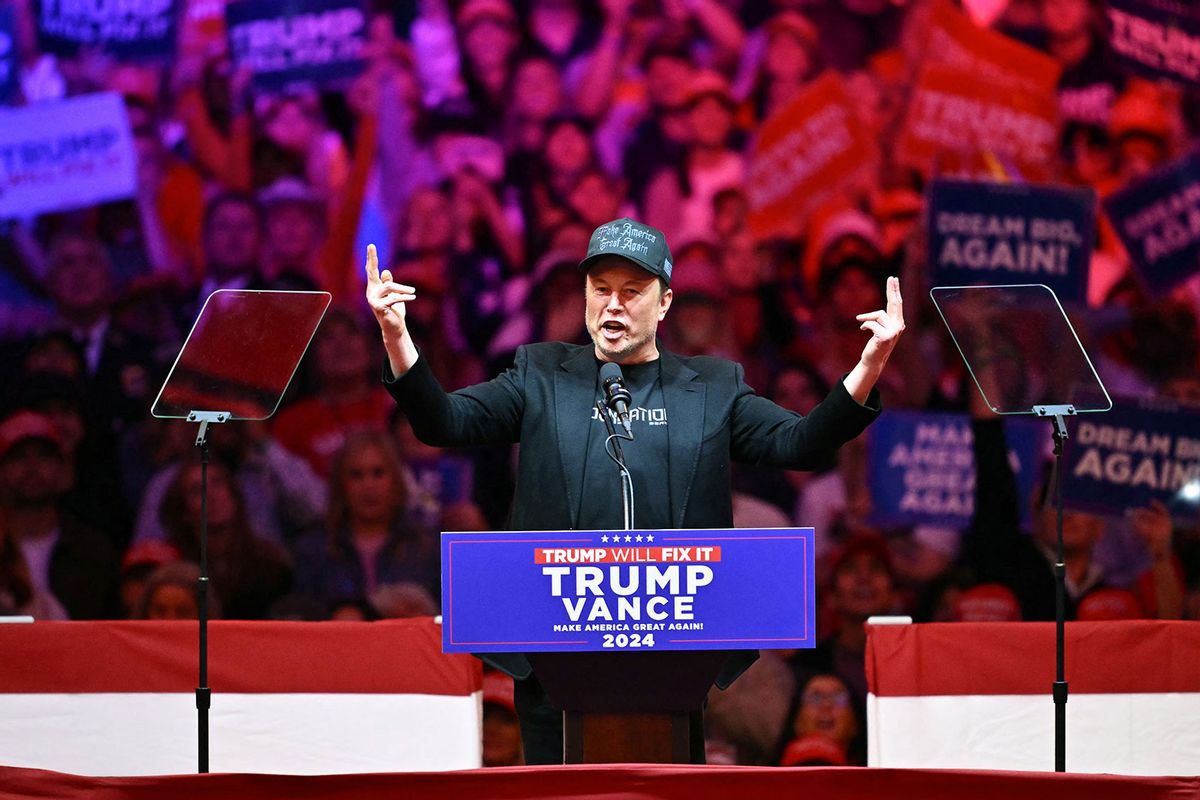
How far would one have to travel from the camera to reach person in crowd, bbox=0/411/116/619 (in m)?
5.33

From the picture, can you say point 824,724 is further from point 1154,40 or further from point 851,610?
point 1154,40

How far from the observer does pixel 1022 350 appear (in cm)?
348

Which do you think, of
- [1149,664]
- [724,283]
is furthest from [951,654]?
[724,283]

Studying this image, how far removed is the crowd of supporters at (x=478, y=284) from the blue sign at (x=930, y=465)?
0.18 feet

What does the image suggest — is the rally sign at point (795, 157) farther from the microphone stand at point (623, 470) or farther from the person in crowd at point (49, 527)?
the microphone stand at point (623, 470)

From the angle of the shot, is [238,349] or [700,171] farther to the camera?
[700,171]

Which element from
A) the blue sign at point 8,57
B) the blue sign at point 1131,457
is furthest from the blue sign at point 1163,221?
the blue sign at point 8,57

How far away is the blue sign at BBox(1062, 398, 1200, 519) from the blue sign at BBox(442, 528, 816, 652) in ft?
11.1

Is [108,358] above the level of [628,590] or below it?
above

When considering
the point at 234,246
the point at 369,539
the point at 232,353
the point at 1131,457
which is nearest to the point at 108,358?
the point at 234,246

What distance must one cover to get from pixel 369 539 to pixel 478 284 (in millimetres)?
1073

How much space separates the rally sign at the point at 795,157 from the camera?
540 centimetres

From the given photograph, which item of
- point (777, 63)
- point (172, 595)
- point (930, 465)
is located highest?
point (777, 63)

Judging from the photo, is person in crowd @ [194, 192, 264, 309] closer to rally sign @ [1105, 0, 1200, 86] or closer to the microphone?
the microphone
